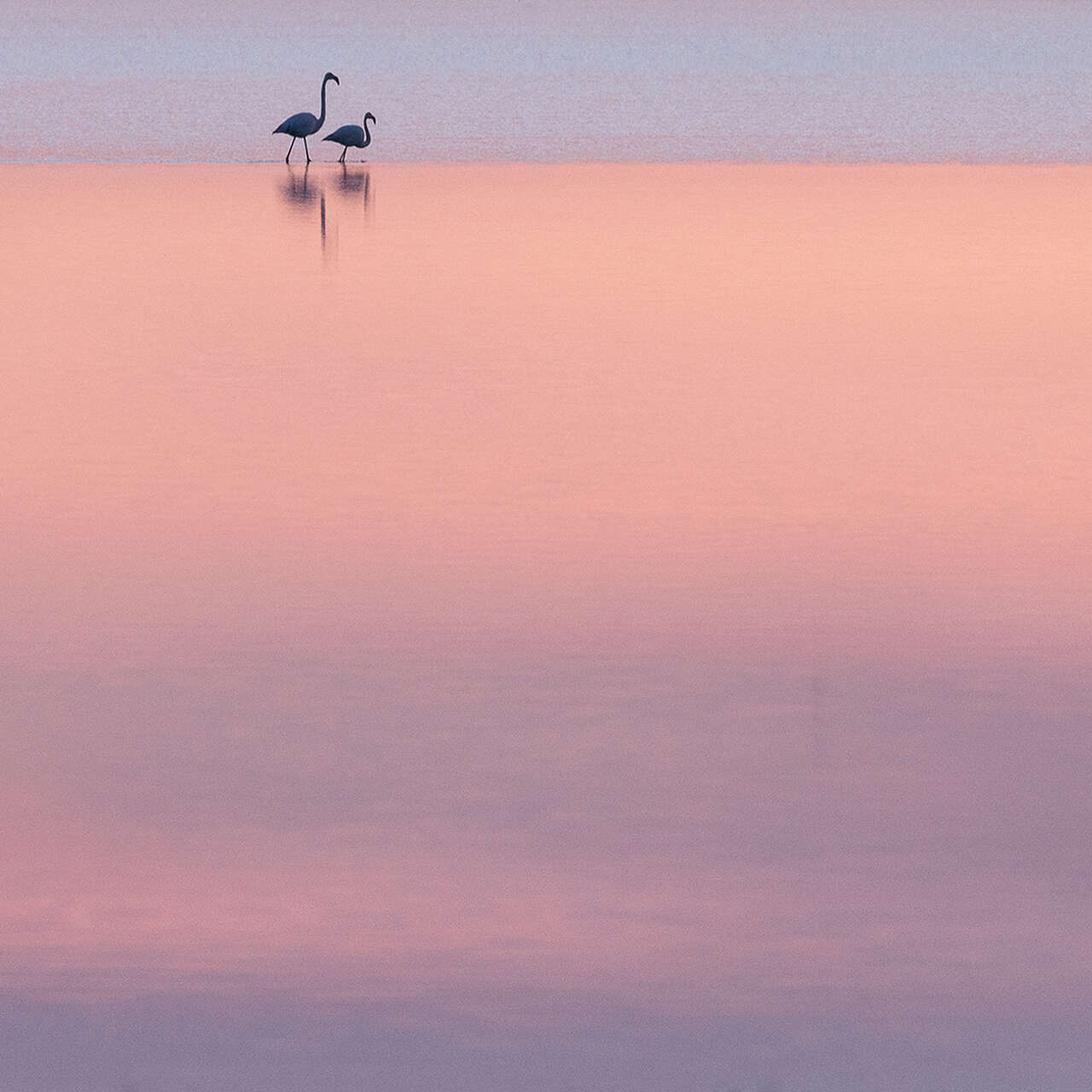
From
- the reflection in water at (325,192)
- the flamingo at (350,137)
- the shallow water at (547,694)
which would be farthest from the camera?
the flamingo at (350,137)

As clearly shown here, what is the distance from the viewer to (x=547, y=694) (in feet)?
20.0

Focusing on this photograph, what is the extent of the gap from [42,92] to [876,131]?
44.2 feet

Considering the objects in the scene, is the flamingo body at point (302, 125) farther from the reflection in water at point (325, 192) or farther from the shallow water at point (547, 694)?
the shallow water at point (547, 694)

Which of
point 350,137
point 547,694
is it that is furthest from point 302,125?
point 547,694

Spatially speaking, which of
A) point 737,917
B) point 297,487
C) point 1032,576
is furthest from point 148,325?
point 737,917

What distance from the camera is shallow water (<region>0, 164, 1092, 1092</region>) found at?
4.35 metres

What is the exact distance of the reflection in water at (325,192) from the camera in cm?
1683

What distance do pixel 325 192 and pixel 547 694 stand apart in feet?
44.8

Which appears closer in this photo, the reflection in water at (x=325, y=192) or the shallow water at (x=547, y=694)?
the shallow water at (x=547, y=694)

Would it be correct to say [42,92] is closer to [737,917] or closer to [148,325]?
[148,325]

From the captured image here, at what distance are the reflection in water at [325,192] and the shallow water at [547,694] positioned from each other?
4.47 m

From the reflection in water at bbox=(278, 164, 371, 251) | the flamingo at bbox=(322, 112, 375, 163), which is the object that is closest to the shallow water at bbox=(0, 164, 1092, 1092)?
the reflection in water at bbox=(278, 164, 371, 251)

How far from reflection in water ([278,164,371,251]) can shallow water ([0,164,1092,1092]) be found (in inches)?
176

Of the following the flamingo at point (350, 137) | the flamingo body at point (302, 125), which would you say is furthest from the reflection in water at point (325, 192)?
the flamingo body at point (302, 125)
